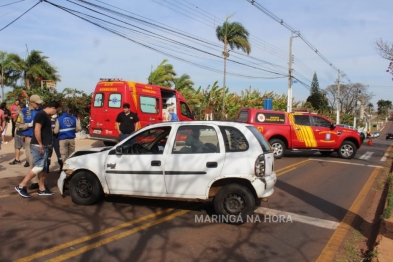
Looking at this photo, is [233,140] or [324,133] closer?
[233,140]

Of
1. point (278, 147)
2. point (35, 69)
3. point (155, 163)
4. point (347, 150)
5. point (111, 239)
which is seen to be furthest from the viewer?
point (35, 69)

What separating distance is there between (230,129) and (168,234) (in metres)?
1.89

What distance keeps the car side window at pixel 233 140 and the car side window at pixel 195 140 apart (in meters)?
0.16

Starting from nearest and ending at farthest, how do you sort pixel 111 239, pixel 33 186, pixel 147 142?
pixel 111 239 → pixel 147 142 → pixel 33 186

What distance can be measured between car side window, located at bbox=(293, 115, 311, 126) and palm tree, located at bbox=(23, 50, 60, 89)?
24169 millimetres

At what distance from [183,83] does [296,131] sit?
1646 centimetres

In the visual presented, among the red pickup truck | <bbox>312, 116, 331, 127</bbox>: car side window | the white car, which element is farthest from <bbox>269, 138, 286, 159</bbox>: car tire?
the white car

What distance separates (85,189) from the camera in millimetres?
6148

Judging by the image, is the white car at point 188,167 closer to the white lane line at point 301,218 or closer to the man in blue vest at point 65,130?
the white lane line at point 301,218

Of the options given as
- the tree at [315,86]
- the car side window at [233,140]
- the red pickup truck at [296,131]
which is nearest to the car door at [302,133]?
the red pickup truck at [296,131]

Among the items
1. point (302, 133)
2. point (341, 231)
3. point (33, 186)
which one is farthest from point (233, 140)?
point (302, 133)

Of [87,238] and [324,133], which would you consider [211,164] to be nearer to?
[87,238]

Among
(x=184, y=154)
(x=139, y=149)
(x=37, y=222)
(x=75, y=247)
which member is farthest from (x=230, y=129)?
(x=37, y=222)

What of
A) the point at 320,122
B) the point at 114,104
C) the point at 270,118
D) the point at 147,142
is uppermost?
the point at 114,104
